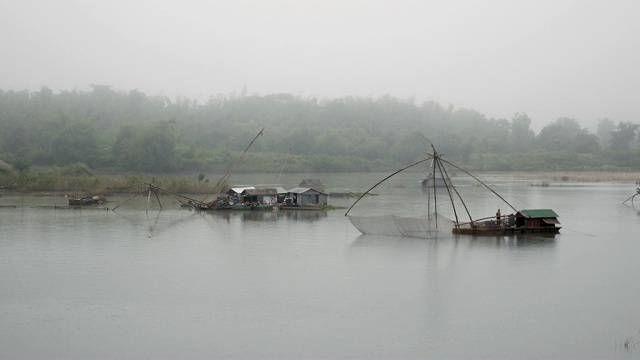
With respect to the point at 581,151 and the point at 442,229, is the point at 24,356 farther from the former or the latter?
the point at 581,151

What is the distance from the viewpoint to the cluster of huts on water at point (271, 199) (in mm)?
21047

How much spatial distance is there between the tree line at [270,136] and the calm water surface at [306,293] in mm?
20663

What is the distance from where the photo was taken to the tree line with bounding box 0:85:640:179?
42.7m

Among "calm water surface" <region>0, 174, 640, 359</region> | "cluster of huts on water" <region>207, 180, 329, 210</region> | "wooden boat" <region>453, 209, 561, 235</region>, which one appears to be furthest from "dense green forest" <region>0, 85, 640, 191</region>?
"wooden boat" <region>453, 209, 561, 235</region>

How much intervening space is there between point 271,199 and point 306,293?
11.8m

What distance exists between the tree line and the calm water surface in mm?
20663

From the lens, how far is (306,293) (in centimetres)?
985

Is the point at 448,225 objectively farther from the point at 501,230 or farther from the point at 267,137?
the point at 267,137

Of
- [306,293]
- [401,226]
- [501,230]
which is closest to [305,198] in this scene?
[401,226]

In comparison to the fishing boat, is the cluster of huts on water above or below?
above

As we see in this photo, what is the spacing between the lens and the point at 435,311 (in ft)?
29.6

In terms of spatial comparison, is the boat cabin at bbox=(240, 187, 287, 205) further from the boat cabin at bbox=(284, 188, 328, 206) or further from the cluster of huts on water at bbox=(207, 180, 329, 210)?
the boat cabin at bbox=(284, 188, 328, 206)

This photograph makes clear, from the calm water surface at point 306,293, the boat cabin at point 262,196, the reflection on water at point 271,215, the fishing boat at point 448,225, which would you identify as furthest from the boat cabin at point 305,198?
the fishing boat at point 448,225

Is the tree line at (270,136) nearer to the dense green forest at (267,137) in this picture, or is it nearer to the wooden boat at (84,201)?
the dense green forest at (267,137)
